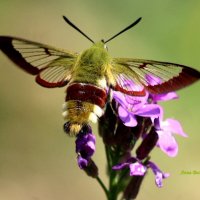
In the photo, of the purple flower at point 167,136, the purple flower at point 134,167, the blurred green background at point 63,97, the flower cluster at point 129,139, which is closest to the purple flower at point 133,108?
the flower cluster at point 129,139

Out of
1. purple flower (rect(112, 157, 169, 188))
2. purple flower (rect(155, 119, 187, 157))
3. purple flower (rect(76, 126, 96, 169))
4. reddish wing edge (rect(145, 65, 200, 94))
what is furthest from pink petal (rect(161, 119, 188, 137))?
purple flower (rect(76, 126, 96, 169))

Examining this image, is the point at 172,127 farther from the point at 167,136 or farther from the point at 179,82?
the point at 179,82

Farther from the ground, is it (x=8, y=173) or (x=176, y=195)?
(x=8, y=173)

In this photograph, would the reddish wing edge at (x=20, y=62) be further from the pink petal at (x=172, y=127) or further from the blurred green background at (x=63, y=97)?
the blurred green background at (x=63, y=97)

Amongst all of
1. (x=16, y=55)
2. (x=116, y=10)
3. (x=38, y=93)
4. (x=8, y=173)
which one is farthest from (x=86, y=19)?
(x=16, y=55)

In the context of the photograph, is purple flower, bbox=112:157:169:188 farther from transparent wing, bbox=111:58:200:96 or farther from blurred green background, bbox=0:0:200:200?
blurred green background, bbox=0:0:200:200

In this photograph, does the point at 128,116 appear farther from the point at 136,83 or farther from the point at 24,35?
the point at 24,35
